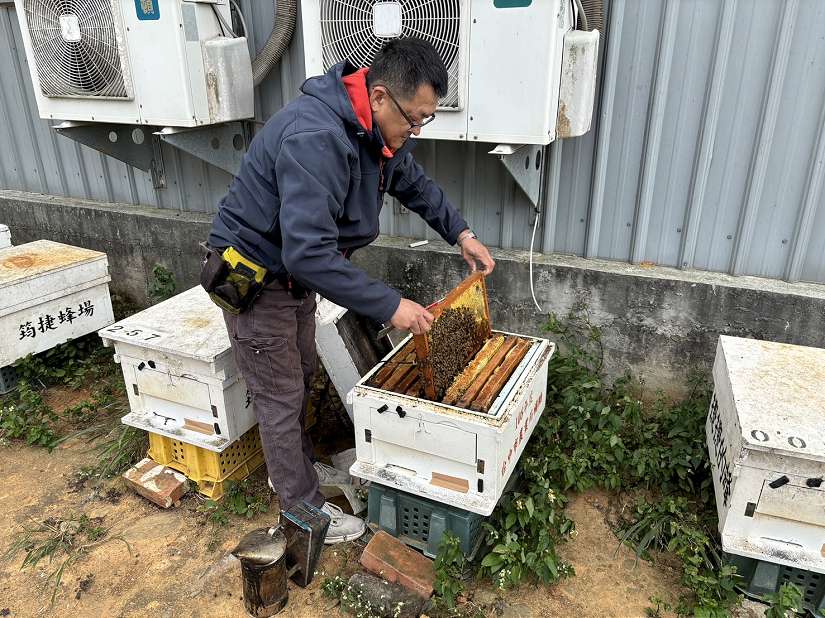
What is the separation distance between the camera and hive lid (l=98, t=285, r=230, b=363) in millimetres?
3117

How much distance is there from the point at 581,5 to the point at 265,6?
7.11 ft

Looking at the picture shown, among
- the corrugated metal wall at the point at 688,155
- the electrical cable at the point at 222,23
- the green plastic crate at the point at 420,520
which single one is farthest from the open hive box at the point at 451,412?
the electrical cable at the point at 222,23

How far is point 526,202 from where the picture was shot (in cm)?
384

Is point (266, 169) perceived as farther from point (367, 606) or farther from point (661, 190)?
point (661, 190)

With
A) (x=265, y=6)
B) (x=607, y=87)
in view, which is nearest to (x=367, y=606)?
(x=607, y=87)

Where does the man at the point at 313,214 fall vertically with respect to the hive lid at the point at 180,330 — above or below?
above

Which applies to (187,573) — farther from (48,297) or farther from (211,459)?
(48,297)

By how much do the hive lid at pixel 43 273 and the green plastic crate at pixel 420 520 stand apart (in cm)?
279

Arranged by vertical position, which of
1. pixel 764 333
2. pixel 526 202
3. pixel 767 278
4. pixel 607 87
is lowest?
pixel 764 333

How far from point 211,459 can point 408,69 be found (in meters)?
2.37

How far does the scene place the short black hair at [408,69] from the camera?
2252 millimetres

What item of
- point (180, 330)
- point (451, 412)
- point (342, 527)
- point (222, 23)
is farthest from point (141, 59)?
point (342, 527)

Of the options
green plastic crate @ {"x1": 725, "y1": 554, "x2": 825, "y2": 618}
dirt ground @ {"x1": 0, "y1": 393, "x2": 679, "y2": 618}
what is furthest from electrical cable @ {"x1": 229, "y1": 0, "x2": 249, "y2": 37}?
green plastic crate @ {"x1": 725, "y1": 554, "x2": 825, "y2": 618}

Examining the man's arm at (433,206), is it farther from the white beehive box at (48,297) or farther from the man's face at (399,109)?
the white beehive box at (48,297)
